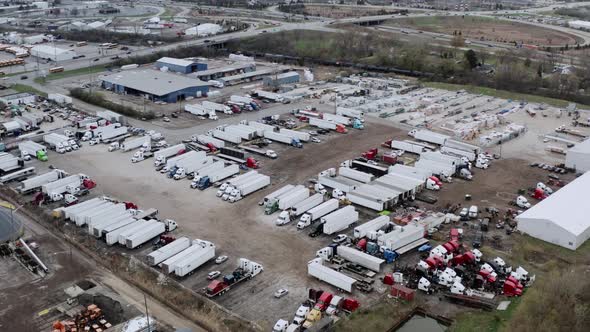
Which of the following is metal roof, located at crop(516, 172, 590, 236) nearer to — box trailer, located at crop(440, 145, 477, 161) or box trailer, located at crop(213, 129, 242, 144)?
box trailer, located at crop(440, 145, 477, 161)

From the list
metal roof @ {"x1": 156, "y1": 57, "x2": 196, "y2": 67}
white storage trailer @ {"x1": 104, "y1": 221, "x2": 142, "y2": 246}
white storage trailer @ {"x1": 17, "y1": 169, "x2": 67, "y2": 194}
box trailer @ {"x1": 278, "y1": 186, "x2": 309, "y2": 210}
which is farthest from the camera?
metal roof @ {"x1": 156, "y1": 57, "x2": 196, "y2": 67}

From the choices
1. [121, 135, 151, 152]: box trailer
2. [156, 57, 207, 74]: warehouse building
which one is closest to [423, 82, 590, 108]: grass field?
[156, 57, 207, 74]: warehouse building

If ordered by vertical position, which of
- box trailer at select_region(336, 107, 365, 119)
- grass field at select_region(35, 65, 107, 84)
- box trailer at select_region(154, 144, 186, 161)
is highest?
box trailer at select_region(336, 107, 365, 119)

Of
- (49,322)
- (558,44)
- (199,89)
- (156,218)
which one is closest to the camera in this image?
(49,322)

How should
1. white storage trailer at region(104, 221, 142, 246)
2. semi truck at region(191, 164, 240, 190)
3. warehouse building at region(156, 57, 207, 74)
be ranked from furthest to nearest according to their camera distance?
warehouse building at region(156, 57, 207, 74) → semi truck at region(191, 164, 240, 190) → white storage trailer at region(104, 221, 142, 246)

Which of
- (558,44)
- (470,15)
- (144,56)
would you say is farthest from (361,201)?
(470,15)

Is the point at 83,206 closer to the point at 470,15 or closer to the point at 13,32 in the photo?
the point at 13,32

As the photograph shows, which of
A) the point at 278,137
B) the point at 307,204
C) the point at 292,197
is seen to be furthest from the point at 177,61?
the point at 307,204

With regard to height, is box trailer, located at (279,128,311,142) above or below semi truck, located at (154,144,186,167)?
above
